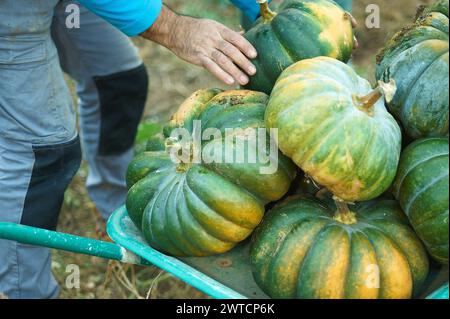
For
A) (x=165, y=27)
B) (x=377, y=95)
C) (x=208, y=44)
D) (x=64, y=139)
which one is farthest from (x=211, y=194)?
(x=64, y=139)

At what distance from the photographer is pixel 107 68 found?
3.17 m

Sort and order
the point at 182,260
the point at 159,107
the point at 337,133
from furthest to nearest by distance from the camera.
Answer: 1. the point at 159,107
2. the point at 182,260
3. the point at 337,133

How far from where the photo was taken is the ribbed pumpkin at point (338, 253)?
1690mm

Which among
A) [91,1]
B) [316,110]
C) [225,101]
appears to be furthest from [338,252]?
[91,1]

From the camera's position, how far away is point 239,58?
2.16 m

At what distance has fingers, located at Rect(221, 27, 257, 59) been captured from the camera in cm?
215

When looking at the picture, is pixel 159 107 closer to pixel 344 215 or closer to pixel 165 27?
pixel 165 27

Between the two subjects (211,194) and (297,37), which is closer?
(211,194)

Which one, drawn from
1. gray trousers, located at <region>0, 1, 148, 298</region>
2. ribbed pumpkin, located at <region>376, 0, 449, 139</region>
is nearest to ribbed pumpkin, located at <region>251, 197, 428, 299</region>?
ribbed pumpkin, located at <region>376, 0, 449, 139</region>

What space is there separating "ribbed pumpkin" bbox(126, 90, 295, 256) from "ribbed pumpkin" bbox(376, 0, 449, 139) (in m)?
0.36

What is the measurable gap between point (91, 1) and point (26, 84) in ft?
1.42

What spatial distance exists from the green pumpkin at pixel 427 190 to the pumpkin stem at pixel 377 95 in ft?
0.60

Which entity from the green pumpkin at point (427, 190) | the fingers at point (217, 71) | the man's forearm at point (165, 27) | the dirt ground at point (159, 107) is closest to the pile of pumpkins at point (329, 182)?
the green pumpkin at point (427, 190)

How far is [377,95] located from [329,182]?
10.0 inches
